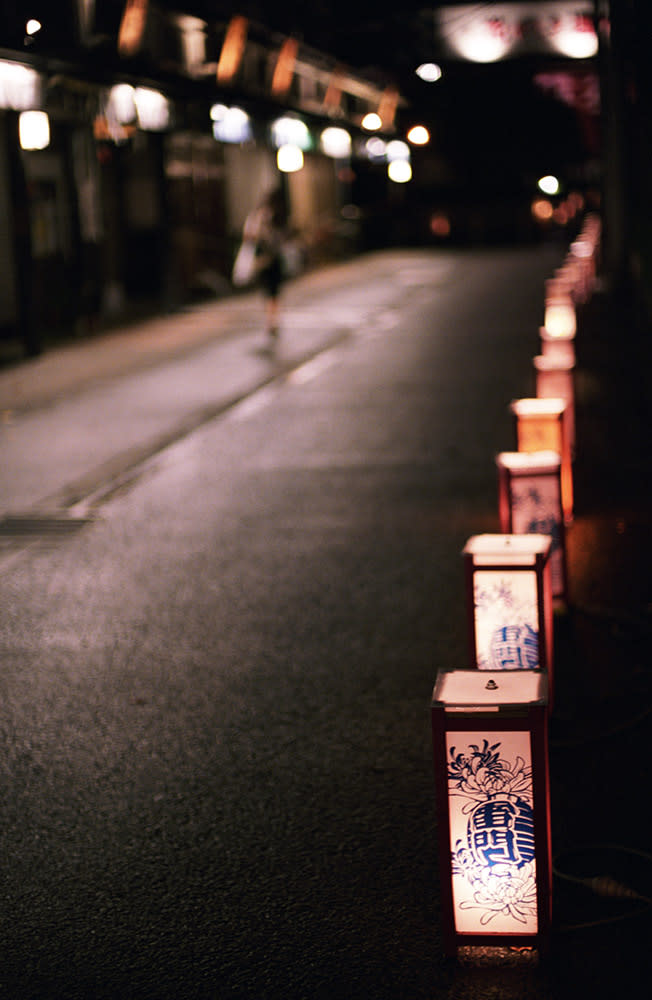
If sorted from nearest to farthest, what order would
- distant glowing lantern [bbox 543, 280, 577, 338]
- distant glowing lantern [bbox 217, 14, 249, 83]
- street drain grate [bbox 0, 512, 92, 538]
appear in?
street drain grate [bbox 0, 512, 92, 538]
distant glowing lantern [bbox 543, 280, 577, 338]
distant glowing lantern [bbox 217, 14, 249, 83]

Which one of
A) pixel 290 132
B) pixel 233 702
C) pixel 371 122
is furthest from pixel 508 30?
pixel 233 702

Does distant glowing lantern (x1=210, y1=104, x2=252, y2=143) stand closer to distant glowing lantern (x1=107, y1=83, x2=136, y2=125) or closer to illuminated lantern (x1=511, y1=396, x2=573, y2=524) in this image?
distant glowing lantern (x1=107, y1=83, x2=136, y2=125)

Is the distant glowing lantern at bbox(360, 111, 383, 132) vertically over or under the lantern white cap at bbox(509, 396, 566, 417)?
over

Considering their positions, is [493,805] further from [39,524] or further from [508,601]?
[39,524]

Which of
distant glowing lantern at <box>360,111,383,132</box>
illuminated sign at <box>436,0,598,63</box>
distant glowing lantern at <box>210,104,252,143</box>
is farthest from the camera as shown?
distant glowing lantern at <box>360,111,383,132</box>

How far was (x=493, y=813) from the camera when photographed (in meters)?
3.62

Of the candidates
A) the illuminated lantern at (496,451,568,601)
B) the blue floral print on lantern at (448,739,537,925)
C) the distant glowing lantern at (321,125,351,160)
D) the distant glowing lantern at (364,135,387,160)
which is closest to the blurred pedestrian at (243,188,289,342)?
the illuminated lantern at (496,451,568,601)

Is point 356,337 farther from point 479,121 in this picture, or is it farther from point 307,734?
point 479,121

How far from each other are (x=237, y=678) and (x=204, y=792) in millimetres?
1308

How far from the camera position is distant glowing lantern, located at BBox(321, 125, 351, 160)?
38.2 meters

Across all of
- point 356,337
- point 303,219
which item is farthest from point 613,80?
point 303,219

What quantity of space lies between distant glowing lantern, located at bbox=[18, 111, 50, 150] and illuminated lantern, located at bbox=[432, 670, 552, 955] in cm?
1683

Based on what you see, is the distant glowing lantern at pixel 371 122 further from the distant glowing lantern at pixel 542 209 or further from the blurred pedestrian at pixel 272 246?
the blurred pedestrian at pixel 272 246

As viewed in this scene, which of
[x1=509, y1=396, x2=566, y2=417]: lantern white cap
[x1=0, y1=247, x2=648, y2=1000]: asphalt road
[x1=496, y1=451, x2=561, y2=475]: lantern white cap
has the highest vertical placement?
[x1=509, y1=396, x2=566, y2=417]: lantern white cap
